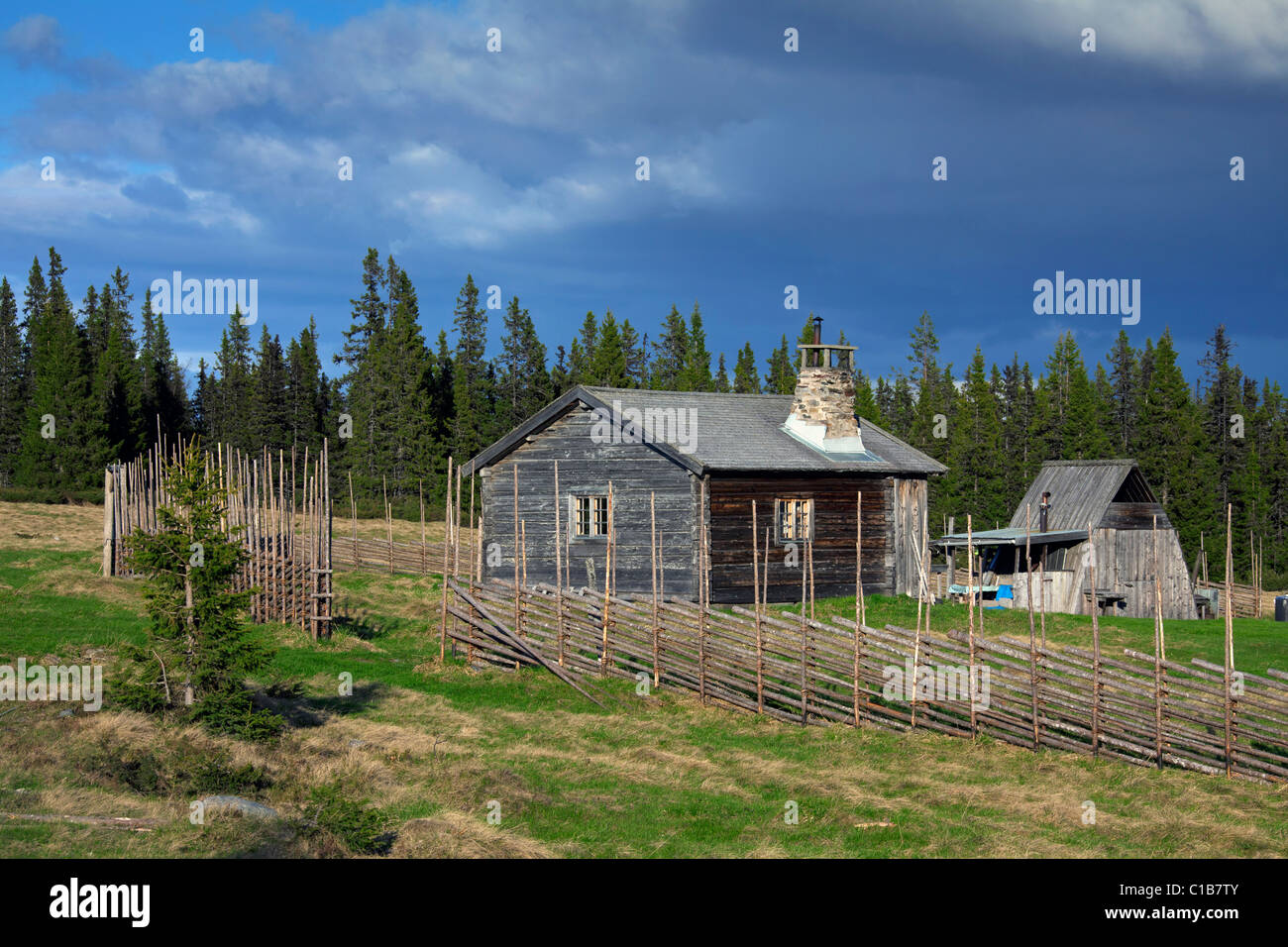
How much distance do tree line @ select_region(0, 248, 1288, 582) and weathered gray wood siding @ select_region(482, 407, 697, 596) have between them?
2204cm

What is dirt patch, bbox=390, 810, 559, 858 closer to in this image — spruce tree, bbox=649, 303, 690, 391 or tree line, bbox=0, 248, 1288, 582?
tree line, bbox=0, 248, 1288, 582

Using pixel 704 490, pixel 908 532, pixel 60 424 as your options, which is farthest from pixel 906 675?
pixel 60 424

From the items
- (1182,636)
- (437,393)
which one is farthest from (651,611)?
(437,393)

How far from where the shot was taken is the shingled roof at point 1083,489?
3139 centimetres

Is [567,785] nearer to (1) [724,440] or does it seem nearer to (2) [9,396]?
(1) [724,440]

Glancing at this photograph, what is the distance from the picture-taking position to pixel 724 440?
89.8 feet

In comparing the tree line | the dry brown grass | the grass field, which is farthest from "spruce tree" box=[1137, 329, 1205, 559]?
the dry brown grass

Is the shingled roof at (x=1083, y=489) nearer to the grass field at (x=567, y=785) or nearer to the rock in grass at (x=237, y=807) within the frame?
the grass field at (x=567, y=785)

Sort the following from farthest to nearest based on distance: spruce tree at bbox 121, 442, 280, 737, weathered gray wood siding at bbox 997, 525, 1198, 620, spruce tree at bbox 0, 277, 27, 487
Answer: spruce tree at bbox 0, 277, 27, 487
weathered gray wood siding at bbox 997, 525, 1198, 620
spruce tree at bbox 121, 442, 280, 737

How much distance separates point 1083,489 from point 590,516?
15.7 m

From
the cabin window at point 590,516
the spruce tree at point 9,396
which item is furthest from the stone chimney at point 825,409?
the spruce tree at point 9,396

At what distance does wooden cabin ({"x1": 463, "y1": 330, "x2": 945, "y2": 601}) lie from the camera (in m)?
26.0
